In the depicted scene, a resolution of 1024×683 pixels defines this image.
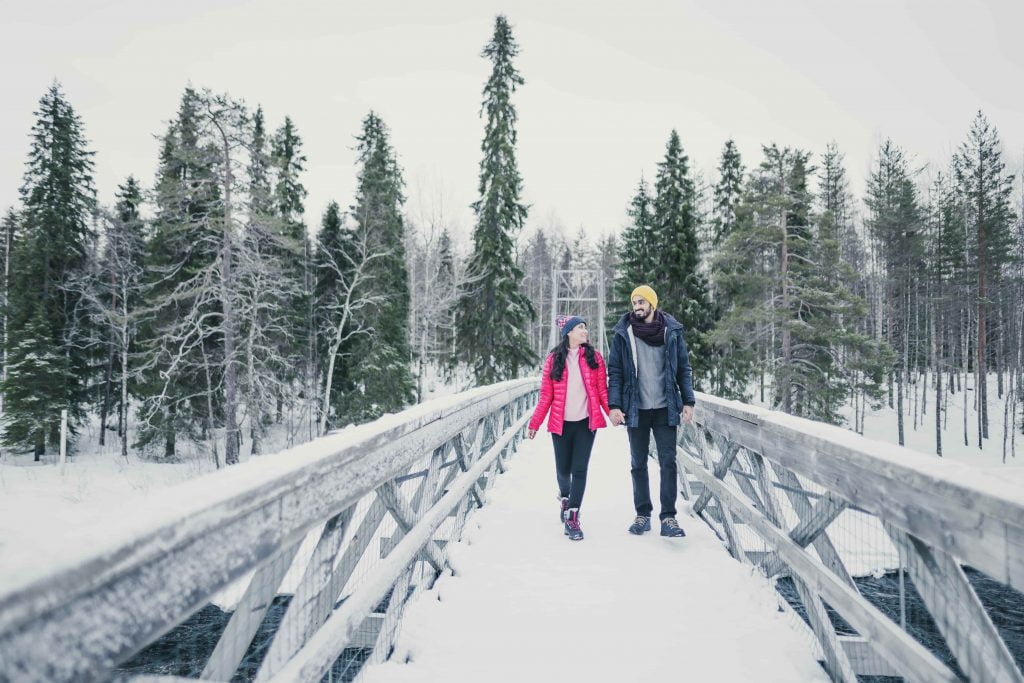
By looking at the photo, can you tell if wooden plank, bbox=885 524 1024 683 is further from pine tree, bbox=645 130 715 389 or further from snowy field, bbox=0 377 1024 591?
pine tree, bbox=645 130 715 389

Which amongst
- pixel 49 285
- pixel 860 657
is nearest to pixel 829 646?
pixel 860 657

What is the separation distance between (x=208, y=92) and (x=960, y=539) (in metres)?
17.9

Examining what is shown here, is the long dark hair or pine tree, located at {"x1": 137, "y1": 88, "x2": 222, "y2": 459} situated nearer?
the long dark hair

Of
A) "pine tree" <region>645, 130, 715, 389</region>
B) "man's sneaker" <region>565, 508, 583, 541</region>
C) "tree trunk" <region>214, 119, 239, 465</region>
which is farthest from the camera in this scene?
"pine tree" <region>645, 130, 715, 389</region>

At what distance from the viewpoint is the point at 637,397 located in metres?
4.12

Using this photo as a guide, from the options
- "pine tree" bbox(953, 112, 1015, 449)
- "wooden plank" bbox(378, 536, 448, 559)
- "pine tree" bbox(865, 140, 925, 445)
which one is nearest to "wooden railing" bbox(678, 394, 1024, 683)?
"wooden plank" bbox(378, 536, 448, 559)

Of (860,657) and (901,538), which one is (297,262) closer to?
(860,657)

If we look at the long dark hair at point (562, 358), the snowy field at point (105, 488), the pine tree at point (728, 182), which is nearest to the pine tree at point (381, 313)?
the snowy field at point (105, 488)

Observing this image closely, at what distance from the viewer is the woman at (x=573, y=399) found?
4355 mm

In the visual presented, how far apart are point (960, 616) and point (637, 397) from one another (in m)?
2.71

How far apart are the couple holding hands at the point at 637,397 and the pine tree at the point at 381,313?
56.0ft

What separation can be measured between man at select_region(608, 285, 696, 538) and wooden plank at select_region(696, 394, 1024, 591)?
1.41 metres

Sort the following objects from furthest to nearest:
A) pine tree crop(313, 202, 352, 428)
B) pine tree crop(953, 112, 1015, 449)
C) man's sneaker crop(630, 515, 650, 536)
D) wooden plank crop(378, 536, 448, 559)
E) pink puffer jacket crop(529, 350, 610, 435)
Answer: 1. pine tree crop(313, 202, 352, 428)
2. pine tree crop(953, 112, 1015, 449)
3. pink puffer jacket crop(529, 350, 610, 435)
4. man's sneaker crop(630, 515, 650, 536)
5. wooden plank crop(378, 536, 448, 559)

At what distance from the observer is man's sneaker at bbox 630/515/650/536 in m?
4.18
